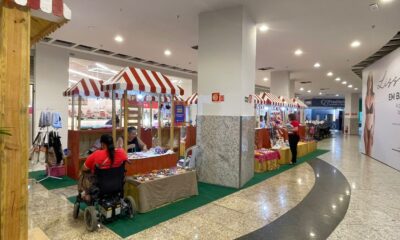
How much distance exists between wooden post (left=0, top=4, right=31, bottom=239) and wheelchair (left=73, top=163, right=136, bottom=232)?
1457 mm

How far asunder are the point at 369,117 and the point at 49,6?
35.9 feet

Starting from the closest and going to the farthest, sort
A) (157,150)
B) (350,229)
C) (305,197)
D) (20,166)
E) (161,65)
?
(20,166) < (350,229) < (305,197) < (157,150) < (161,65)

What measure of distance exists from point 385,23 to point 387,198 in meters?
4.02

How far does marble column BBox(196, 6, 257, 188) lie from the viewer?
17.2ft

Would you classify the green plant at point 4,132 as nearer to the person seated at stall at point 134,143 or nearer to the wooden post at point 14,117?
the wooden post at point 14,117

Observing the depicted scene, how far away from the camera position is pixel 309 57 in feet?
30.9

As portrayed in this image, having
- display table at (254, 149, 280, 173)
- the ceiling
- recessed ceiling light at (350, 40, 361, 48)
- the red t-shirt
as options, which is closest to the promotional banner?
the ceiling

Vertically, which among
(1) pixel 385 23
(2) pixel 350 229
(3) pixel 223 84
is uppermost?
(1) pixel 385 23

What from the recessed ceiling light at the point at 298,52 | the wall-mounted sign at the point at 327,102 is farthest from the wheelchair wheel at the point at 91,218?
the wall-mounted sign at the point at 327,102

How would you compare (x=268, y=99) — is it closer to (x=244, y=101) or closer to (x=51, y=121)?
(x=244, y=101)

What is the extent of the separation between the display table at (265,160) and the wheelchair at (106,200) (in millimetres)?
3935

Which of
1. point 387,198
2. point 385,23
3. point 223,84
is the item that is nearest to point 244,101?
point 223,84

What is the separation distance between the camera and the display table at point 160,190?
3.86 m

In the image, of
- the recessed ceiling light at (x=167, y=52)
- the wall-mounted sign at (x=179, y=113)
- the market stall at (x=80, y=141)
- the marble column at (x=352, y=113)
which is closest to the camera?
the market stall at (x=80, y=141)
